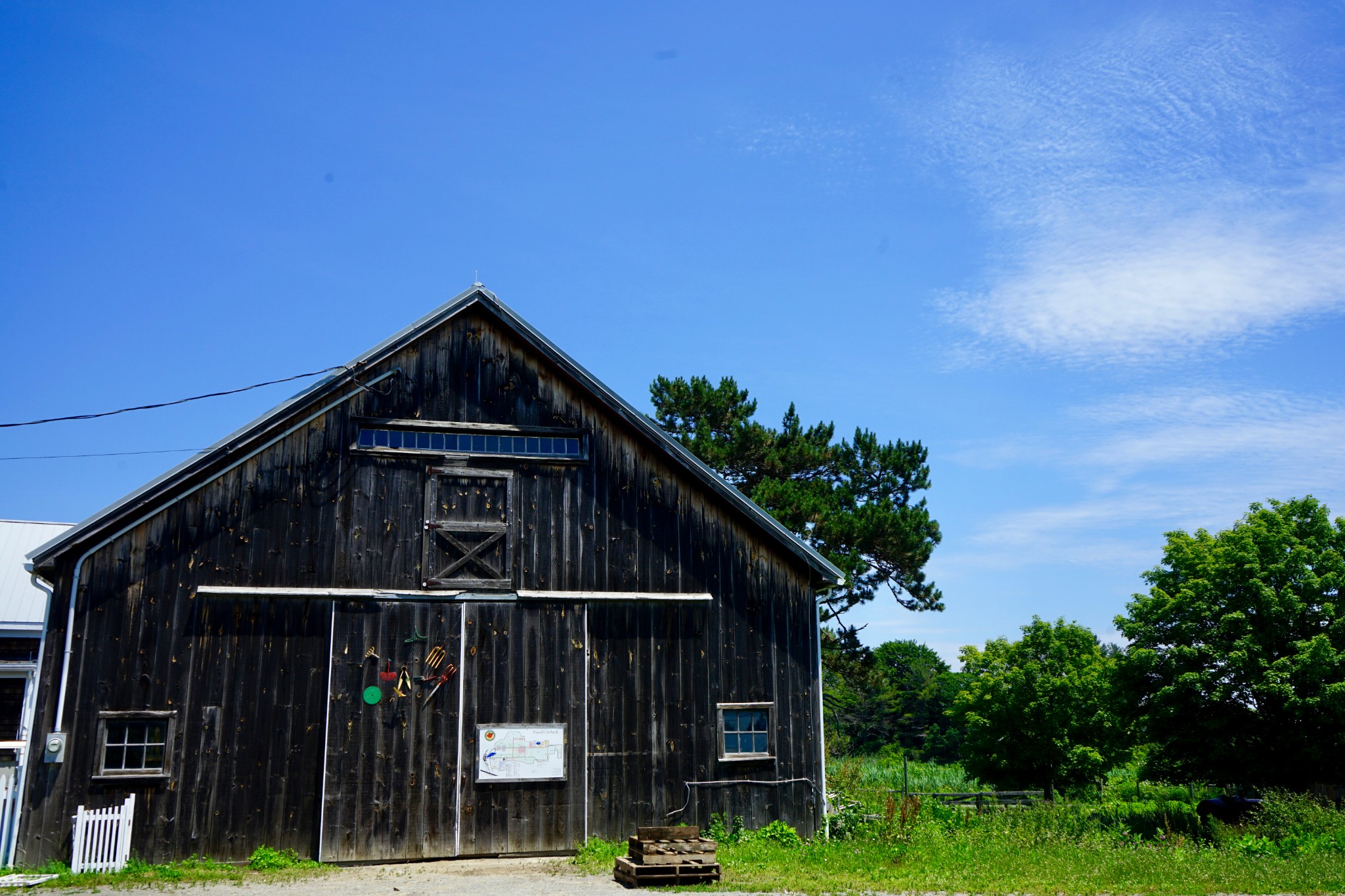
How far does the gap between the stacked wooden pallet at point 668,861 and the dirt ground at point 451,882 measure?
0.31m

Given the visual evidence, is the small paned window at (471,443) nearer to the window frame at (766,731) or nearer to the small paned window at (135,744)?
the window frame at (766,731)

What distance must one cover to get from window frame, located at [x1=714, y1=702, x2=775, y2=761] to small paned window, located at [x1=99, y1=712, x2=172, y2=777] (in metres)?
8.06

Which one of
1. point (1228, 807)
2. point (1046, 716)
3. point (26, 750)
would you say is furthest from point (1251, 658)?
point (26, 750)

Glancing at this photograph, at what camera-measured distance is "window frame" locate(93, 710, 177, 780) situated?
45.9 feet

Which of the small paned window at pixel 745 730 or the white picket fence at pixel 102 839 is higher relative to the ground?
the small paned window at pixel 745 730

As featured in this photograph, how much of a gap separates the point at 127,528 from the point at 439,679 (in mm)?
4976

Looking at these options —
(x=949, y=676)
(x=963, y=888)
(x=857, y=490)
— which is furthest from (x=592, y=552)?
(x=949, y=676)

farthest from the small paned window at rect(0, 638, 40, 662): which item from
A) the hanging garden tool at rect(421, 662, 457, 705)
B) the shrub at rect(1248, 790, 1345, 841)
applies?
the shrub at rect(1248, 790, 1345, 841)

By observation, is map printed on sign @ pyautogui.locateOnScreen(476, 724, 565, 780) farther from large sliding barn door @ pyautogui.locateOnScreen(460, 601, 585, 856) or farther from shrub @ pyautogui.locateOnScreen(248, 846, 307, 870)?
shrub @ pyautogui.locateOnScreen(248, 846, 307, 870)

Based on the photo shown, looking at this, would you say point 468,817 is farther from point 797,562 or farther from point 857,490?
point 857,490

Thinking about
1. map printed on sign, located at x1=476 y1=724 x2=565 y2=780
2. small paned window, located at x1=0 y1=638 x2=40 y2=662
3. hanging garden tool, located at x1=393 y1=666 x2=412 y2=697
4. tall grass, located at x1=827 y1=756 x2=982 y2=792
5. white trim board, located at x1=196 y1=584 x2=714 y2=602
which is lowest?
tall grass, located at x1=827 y1=756 x2=982 y2=792

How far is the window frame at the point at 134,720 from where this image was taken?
45.9ft

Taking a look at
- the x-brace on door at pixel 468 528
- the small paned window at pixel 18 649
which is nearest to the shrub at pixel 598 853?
the x-brace on door at pixel 468 528

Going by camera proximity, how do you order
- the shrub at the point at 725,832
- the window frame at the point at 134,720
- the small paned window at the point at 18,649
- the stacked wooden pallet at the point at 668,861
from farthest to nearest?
the small paned window at the point at 18,649 < the shrub at the point at 725,832 < the window frame at the point at 134,720 < the stacked wooden pallet at the point at 668,861
